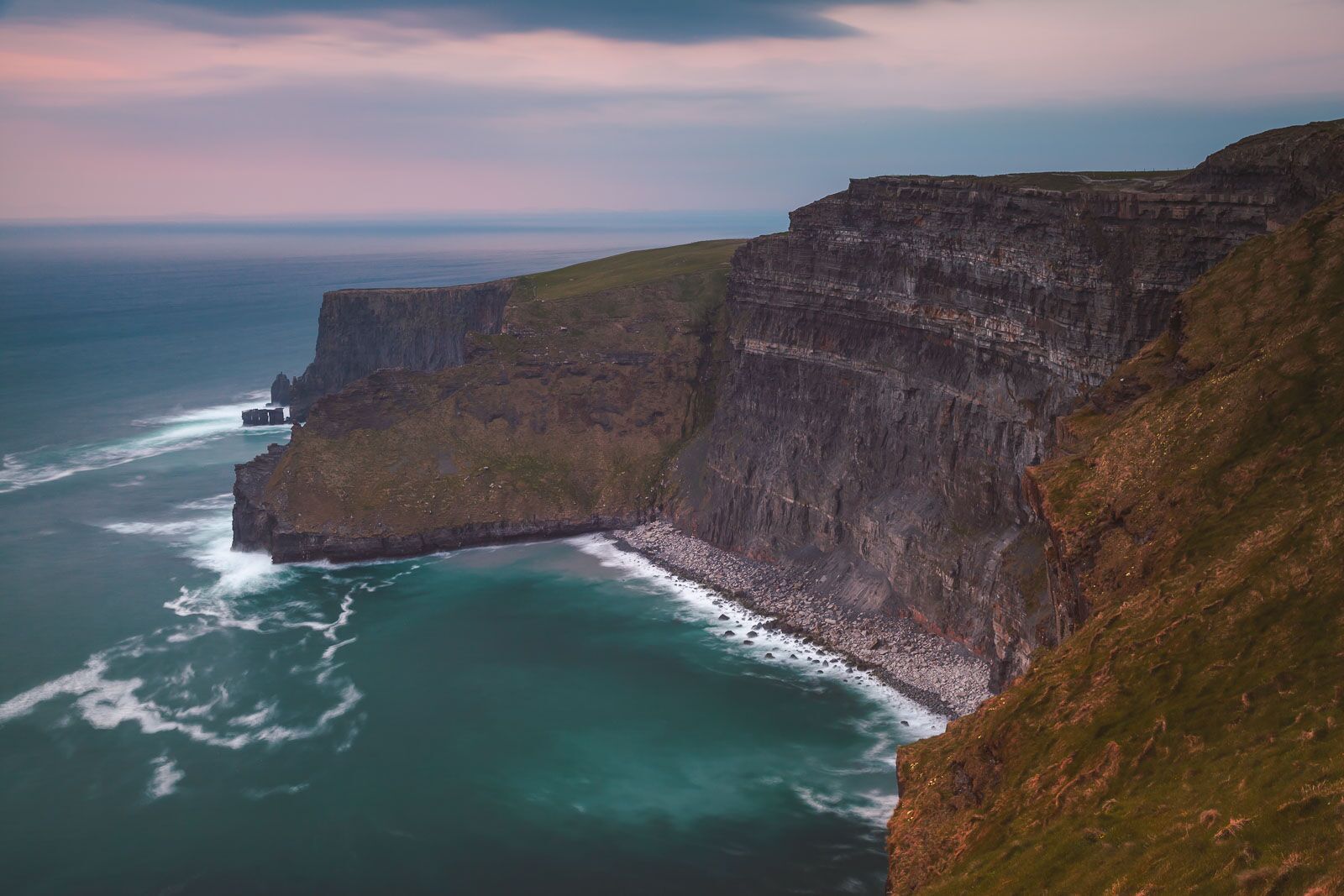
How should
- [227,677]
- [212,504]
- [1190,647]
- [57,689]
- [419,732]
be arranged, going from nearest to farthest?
[1190,647]
[419,732]
[57,689]
[227,677]
[212,504]

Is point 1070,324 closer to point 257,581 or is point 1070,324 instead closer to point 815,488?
point 815,488

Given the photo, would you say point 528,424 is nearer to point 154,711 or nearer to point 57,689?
point 154,711

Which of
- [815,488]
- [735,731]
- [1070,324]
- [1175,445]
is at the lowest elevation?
[735,731]

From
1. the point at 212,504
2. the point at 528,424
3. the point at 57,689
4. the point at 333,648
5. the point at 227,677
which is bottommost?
the point at 57,689

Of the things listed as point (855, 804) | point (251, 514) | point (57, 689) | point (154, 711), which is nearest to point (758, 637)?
point (855, 804)

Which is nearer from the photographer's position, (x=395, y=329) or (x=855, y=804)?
(x=855, y=804)

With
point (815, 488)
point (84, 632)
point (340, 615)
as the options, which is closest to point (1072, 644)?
point (815, 488)

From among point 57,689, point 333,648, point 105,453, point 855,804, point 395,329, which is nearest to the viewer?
point 855,804

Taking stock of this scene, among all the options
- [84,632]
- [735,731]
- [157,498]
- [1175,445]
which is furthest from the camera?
[157,498]

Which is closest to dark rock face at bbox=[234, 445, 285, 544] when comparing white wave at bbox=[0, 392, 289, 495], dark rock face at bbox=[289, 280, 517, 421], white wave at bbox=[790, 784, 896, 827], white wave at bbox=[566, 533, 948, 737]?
white wave at bbox=[566, 533, 948, 737]
